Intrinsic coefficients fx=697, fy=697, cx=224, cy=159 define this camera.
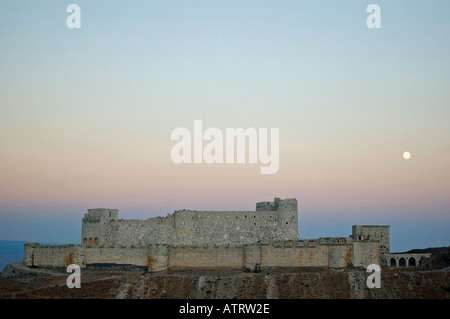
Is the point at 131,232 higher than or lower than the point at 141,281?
higher

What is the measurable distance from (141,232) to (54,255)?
11197mm

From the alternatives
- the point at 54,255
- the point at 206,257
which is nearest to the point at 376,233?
the point at 206,257

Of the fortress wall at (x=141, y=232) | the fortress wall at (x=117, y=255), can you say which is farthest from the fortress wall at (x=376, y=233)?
the fortress wall at (x=117, y=255)

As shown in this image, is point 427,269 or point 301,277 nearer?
point 301,277

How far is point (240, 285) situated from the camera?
243 feet

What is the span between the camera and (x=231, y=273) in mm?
78812

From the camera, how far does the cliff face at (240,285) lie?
2852 inches

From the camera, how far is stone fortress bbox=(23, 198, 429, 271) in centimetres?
8100

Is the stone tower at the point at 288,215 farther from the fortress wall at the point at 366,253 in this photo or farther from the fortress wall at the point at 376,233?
the fortress wall at the point at 366,253
